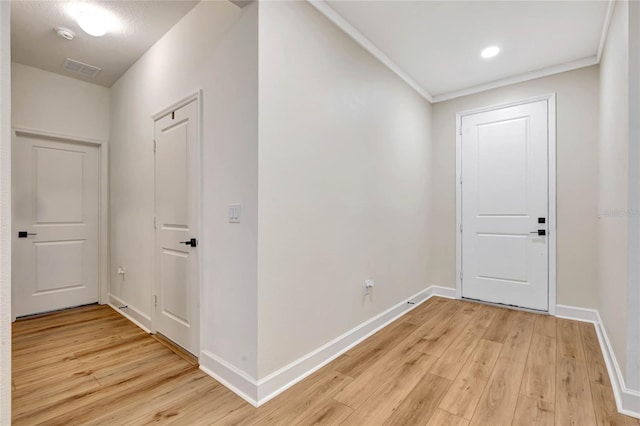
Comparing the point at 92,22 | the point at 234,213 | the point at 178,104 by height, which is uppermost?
the point at 92,22

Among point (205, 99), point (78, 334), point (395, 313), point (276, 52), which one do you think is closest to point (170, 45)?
point (205, 99)

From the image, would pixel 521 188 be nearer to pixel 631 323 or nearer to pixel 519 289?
pixel 519 289

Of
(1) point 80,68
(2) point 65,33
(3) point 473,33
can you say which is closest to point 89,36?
(2) point 65,33

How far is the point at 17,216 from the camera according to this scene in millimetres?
3314

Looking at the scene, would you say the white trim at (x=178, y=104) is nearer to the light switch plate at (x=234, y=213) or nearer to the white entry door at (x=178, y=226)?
the white entry door at (x=178, y=226)

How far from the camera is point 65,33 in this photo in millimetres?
2717

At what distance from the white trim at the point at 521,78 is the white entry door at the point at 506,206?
301 millimetres

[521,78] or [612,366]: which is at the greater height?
[521,78]

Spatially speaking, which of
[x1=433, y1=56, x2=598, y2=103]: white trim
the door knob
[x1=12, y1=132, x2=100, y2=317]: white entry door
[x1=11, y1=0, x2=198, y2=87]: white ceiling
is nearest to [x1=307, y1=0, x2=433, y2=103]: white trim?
[x1=433, y1=56, x2=598, y2=103]: white trim

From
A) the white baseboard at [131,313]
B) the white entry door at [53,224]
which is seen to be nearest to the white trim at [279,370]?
the white baseboard at [131,313]

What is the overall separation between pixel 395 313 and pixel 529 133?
2578 mm

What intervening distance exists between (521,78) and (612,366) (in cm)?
300

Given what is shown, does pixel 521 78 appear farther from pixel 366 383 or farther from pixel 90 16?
pixel 90 16

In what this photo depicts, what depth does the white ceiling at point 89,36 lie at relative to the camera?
240cm
